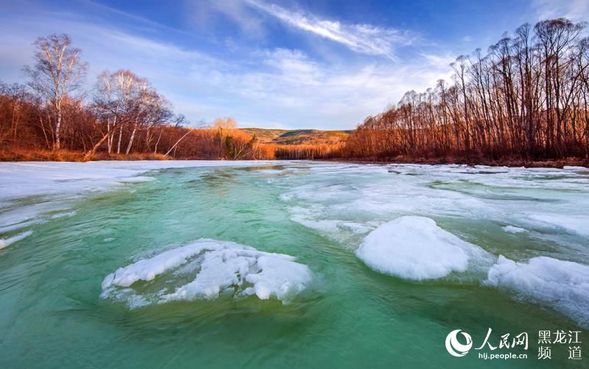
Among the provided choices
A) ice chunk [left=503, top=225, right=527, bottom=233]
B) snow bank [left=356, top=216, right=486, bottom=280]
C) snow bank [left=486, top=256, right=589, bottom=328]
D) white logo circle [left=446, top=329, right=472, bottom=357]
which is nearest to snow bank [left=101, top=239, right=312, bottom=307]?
snow bank [left=356, top=216, right=486, bottom=280]

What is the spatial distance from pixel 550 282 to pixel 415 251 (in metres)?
1.03

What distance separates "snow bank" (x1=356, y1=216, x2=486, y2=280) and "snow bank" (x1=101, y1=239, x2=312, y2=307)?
2.61 feet

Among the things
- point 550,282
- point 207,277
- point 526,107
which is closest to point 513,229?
point 550,282

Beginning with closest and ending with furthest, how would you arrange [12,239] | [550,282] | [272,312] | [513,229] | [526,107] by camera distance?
[272,312] < [550,282] < [12,239] < [513,229] < [526,107]

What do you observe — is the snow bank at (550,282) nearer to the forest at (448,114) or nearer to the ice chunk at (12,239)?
the ice chunk at (12,239)

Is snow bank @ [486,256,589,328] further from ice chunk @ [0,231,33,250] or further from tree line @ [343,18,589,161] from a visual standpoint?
tree line @ [343,18,589,161]

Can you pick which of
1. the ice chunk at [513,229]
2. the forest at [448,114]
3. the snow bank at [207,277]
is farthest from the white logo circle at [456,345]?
the forest at [448,114]

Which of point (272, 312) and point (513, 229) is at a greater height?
point (513, 229)

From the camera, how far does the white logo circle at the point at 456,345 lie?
1.62 meters

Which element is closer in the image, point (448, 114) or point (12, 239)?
point (12, 239)

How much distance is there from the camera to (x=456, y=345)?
1688 mm

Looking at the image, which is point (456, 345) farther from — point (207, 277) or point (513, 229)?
point (513, 229)

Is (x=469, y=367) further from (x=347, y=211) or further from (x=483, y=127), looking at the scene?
(x=483, y=127)

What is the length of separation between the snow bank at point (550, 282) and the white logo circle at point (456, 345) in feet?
2.56
